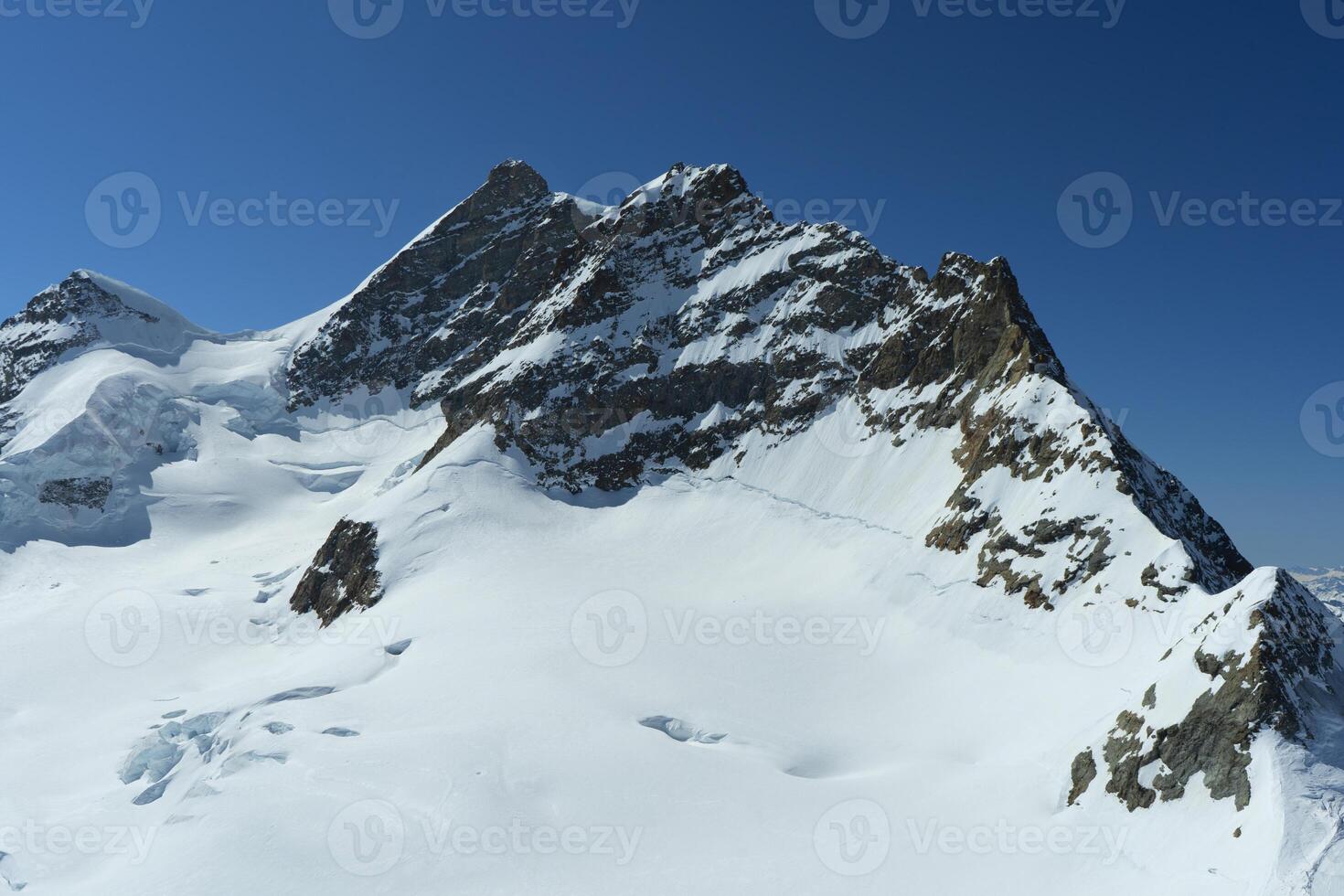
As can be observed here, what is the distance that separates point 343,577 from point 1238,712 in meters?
52.3

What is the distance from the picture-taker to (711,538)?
5600 cm

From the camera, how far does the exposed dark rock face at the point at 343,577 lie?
50.9 meters

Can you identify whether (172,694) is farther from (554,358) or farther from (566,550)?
(554,358)

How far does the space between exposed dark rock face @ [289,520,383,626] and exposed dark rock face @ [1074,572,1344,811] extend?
44.4m

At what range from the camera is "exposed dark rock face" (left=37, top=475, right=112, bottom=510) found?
261 ft

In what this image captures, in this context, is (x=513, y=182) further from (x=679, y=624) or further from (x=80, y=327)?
(x=679, y=624)

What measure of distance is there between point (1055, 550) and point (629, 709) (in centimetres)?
2129

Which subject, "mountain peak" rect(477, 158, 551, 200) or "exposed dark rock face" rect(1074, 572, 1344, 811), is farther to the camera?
"mountain peak" rect(477, 158, 551, 200)

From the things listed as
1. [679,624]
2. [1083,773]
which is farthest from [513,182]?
[1083,773]

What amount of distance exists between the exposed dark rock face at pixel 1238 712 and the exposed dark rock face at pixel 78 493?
315 feet

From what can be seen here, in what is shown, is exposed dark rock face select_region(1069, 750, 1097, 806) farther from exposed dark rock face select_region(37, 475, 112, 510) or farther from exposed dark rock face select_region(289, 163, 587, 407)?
exposed dark rock face select_region(37, 475, 112, 510)

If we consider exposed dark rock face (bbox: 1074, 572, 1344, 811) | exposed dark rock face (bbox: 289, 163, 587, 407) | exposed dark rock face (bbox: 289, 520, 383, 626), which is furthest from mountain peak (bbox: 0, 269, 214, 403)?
exposed dark rock face (bbox: 1074, 572, 1344, 811)

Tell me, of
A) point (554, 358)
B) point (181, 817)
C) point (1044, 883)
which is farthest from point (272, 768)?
point (554, 358)

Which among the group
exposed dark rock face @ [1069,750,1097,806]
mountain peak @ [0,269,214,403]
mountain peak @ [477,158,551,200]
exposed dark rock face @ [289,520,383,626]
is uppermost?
mountain peak @ [477,158,551,200]
